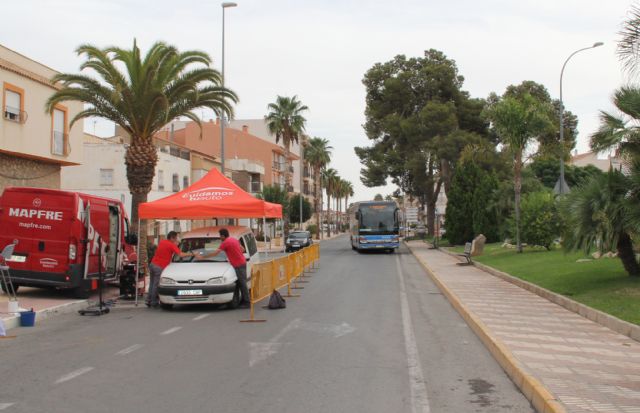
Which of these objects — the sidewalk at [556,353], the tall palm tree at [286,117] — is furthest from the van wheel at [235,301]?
the tall palm tree at [286,117]

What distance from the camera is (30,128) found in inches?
998

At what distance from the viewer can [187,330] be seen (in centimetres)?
1124

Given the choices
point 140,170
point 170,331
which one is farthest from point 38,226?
point 170,331

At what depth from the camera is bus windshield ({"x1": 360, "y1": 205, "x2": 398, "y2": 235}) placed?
41.6 meters

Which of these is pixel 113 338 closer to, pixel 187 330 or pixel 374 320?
pixel 187 330

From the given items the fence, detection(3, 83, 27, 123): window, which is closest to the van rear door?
the fence

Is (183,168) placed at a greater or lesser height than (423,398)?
greater

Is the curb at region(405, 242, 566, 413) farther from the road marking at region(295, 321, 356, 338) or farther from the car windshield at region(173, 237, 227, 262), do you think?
Answer: the car windshield at region(173, 237, 227, 262)

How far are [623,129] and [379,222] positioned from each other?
1107 inches

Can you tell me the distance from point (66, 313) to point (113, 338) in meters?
4.16

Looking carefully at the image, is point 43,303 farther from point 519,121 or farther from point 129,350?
point 519,121

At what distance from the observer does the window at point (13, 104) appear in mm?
23766

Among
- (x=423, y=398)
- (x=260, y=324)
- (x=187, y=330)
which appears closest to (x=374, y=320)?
(x=260, y=324)

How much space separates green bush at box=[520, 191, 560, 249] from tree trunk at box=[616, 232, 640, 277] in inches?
456
